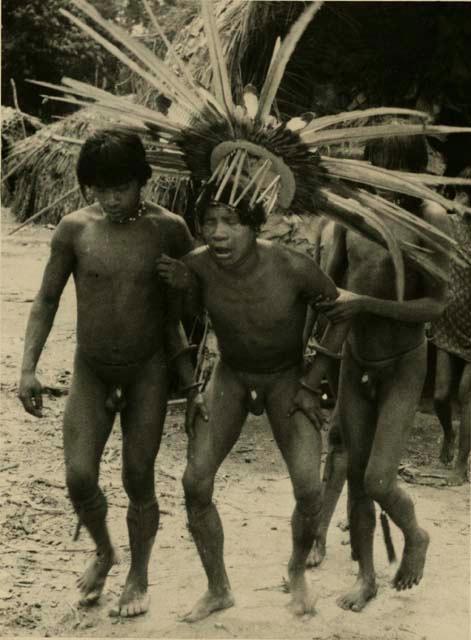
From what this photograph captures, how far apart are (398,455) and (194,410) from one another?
821 mm

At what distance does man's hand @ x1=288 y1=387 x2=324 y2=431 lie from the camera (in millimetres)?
3682

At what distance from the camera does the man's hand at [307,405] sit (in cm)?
368

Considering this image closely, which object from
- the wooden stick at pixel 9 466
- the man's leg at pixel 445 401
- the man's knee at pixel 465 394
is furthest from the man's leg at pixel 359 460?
the wooden stick at pixel 9 466

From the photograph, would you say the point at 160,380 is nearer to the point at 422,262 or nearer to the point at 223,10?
the point at 422,262

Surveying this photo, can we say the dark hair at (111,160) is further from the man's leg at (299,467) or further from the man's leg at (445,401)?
the man's leg at (445,401)

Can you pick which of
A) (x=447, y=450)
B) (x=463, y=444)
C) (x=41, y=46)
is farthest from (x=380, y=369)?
(x=41, y=46)

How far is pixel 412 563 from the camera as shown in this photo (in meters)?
3.91

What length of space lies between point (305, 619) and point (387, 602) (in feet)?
1.48

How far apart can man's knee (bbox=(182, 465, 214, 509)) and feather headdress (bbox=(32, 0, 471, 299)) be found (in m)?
1.00

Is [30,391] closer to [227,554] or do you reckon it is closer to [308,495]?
[308,495]

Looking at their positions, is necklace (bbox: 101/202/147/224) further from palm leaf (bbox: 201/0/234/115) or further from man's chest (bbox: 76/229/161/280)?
palm leaf (bbox: 201/0/234/115)

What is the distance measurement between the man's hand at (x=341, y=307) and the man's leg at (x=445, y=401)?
2548 millimetres

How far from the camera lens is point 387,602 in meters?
4.01

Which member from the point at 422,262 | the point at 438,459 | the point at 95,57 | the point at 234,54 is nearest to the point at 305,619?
the point at 422,262
